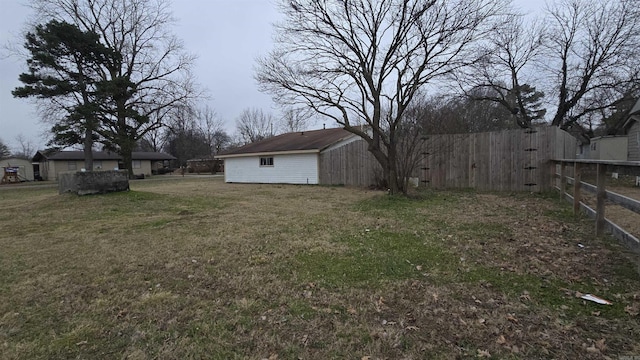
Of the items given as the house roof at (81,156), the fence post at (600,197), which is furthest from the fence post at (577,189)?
the house roof at (81,156)

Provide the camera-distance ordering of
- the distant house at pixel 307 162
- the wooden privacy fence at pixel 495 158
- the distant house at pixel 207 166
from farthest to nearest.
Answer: the distant house at pixel 207 166
the distant house at pixel 307 162
the wooden privacy fence at pixel 495 158

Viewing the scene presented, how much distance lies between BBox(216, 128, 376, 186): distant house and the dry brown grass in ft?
29.1

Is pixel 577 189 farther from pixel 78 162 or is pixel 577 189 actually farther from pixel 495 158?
pixel 78 162

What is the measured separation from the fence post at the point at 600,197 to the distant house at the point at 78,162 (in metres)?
33.2

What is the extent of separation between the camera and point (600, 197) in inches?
177

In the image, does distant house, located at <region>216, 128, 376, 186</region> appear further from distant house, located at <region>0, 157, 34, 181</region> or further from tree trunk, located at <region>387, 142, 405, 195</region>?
distant house, located at <region>0, 157, 34, 181</region>

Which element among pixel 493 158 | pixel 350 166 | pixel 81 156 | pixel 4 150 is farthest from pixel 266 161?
pixel 4 150

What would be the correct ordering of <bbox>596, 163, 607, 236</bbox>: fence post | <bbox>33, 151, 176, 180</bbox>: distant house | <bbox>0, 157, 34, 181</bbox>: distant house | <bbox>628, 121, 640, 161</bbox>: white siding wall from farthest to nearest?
<bbox>33, 151, 176, 180</bbox>: distant house, <bbox>0, 157, 34, 181</bbox>: distant house, <bbox>628, 121, 640, 161</bbox>: white siding wall, <bbox>596, 163, 607, 236</bbox>: fence post

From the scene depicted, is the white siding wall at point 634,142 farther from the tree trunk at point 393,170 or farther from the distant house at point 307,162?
the tree trunk at point 393,170

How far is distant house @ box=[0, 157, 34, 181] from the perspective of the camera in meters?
30.6

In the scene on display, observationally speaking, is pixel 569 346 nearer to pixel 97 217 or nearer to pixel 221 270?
pixel 221 270

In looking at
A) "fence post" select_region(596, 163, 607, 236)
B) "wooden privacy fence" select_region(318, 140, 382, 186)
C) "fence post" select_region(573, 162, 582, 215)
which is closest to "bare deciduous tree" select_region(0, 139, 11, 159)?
"wooden privacy fence" select_region(318, 140, 382, 186)

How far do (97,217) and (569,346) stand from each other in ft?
29.1

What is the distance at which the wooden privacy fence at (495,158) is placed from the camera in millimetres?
10234
